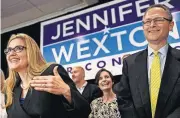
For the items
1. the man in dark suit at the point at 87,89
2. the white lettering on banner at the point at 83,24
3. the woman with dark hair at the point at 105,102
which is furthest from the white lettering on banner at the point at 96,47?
the woman with dark hair at the point at 105,102

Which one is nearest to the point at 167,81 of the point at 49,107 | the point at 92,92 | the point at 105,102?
the point at 49,107

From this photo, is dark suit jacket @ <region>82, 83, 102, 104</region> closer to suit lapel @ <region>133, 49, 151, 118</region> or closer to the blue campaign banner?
the blue campaign banner

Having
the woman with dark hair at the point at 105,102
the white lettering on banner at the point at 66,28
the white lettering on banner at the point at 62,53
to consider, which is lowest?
the woman with dark hair at the point at 105,102

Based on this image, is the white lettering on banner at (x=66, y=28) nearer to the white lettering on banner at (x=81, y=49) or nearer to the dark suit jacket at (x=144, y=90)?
the white lettering on banner at (x=81, y=49)

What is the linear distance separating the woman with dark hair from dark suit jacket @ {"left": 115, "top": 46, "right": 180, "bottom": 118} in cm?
76

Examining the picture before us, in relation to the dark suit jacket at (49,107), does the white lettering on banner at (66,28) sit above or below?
above

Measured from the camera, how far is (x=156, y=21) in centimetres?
93

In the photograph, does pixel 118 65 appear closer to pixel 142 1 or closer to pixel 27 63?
pixel 142 1

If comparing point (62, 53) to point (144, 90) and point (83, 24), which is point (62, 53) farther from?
point (144, 90)

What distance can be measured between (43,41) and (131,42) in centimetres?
112

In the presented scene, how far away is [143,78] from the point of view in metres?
0.88

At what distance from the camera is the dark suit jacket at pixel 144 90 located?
2.67 feet

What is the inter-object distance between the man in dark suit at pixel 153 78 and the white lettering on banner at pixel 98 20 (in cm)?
162

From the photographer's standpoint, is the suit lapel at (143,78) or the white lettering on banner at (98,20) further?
the white lettering on banner at (98,20)
